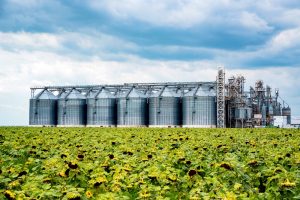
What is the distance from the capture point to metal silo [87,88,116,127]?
2638 inches

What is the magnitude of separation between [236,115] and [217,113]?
14.5 feet

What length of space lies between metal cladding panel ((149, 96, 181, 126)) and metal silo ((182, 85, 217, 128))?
1.33 meters

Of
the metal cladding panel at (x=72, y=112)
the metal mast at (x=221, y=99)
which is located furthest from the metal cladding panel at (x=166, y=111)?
the metal cladding panel at (x=72, y=112)

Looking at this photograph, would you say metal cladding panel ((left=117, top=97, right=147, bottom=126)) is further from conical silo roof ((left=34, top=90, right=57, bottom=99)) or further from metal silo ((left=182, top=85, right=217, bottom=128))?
conical silo roof ((left=34, top=90, right=57, bottom=99))

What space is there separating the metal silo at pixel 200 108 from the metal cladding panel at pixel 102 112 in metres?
12.5

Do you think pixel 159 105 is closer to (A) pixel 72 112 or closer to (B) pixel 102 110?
(B) pixel 102 110

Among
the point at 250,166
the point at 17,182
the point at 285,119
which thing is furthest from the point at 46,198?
the point at 285,119

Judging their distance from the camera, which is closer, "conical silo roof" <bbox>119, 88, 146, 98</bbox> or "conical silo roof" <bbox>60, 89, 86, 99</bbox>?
"conical silo roof" <bbox>119, 88, 146, 98</bbox>

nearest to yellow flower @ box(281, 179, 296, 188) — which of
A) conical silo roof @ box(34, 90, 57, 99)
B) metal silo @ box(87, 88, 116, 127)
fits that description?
metal silo @ box(87, 88, 116, 127)

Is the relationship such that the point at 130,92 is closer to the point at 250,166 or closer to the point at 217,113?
the point at 217,113

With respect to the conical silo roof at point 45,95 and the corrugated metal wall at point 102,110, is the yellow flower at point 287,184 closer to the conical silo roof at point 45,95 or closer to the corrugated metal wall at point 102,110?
the corrugated metal wall at point 102,110

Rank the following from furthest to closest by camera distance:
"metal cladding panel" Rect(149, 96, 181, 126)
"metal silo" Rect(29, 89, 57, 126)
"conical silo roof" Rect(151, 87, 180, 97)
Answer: "metal silo" Rect(29, 89, 57, 126) < "conical silo roof" Rect(151, 87, 180, 97) < "metal cladding panel" Rect(149, 96, 181, 126)

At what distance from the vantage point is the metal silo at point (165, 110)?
208 ft

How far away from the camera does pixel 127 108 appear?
65000 millimetres
